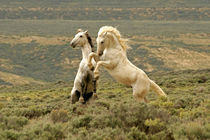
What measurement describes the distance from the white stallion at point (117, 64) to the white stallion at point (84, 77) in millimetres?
441

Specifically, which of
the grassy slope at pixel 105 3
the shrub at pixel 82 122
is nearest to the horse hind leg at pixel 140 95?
the shrub at pixel 82 122

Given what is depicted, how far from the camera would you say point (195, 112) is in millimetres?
8555

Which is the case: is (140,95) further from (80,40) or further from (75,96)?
(80,40)

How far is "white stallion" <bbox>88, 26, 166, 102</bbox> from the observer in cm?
964

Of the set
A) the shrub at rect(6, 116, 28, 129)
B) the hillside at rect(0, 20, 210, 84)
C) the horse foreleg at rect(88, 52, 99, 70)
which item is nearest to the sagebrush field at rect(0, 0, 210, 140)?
the shrub at rect(6, 116, 28, 129)

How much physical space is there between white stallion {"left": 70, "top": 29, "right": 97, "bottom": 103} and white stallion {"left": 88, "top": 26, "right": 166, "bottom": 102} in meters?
0.44

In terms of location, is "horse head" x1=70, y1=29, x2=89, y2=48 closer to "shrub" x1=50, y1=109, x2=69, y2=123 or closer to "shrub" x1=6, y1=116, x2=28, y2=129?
"shrub" x1=50, y1=109, x2=69, y2=123

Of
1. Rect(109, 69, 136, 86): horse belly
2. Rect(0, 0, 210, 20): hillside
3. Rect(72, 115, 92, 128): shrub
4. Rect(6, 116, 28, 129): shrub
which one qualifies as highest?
Rect(109, 69, 136, 86): horse belly

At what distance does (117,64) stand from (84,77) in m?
1.05

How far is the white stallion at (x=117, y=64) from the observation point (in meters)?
9.64

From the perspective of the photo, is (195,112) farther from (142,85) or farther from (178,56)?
(178,56)

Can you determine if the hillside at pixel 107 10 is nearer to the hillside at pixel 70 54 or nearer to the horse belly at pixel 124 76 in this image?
the hillside at pixel 70 54

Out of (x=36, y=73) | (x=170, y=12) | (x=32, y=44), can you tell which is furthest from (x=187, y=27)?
(x=36, y=73)

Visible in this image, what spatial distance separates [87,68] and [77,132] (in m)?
3.13
